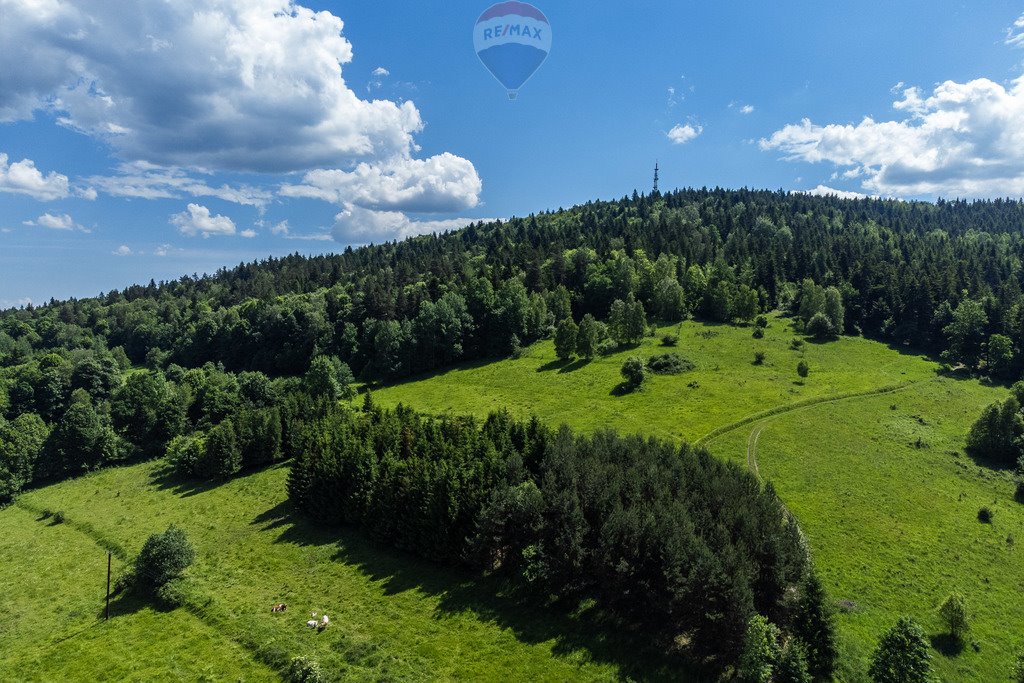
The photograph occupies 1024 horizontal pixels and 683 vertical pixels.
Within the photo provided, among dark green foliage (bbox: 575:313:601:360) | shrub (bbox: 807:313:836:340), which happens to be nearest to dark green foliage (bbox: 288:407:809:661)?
dark green foliage (bbox: 575:313:601:360)

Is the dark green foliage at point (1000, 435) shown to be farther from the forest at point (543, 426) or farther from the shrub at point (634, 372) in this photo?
the shrub at point (634, 372)

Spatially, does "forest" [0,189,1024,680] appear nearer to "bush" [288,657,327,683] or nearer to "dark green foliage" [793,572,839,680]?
"dark green foliage" [793,572,839,680]

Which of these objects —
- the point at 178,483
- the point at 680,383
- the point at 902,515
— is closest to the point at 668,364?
the point at 680,383

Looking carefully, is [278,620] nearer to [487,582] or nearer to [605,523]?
[487,582]

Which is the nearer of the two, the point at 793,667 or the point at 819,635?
the point at 793,667

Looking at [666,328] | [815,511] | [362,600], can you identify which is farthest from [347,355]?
[815,511]
